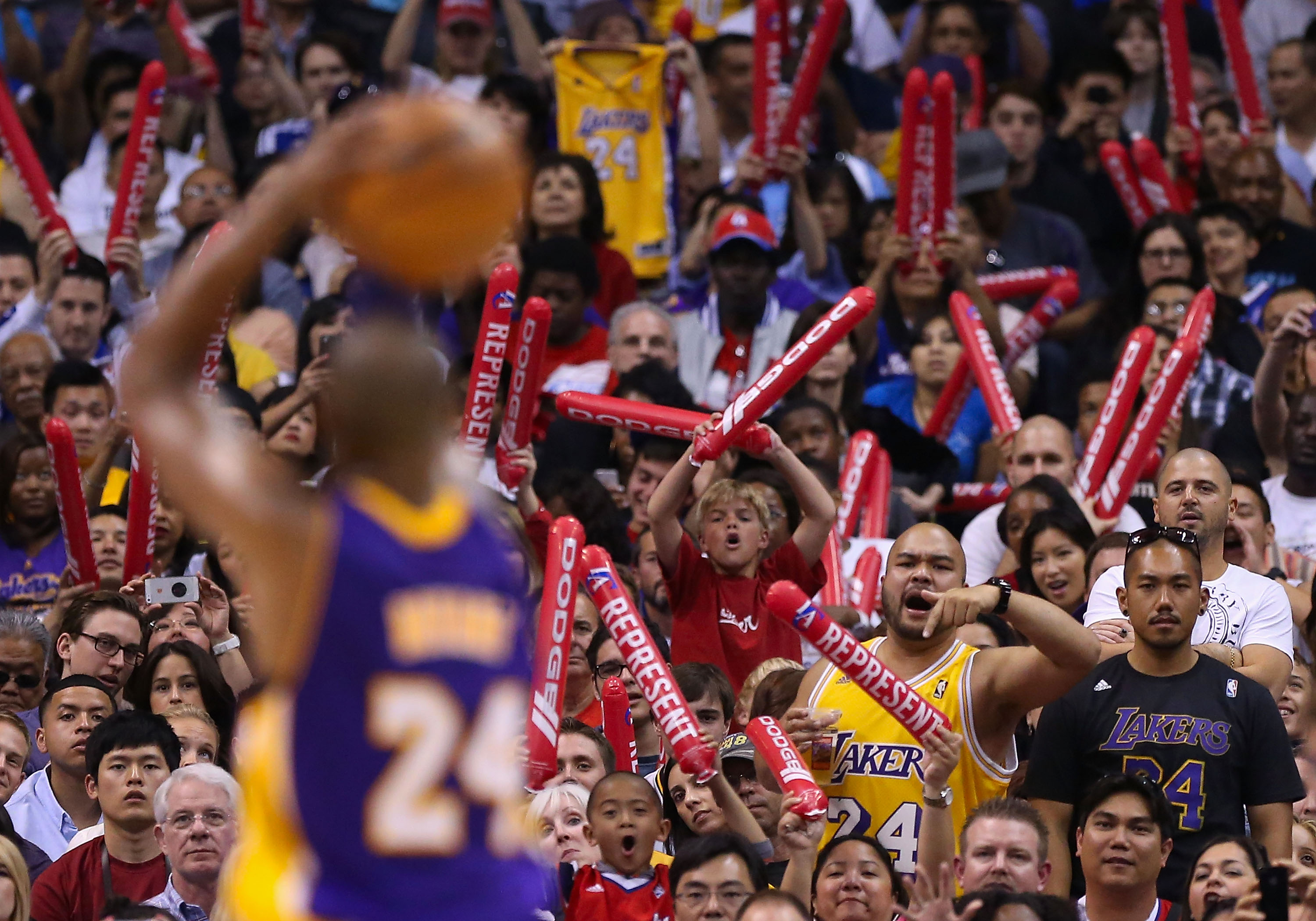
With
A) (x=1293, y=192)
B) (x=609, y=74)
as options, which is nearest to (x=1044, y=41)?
(x=1293, y=192)

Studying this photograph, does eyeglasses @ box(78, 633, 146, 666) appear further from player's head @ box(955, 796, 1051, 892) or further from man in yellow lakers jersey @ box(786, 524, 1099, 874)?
player's head @ box(955, 796, 1051, 892)

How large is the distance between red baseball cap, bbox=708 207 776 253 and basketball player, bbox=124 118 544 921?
798 centimetres

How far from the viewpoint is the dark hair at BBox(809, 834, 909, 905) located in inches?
260

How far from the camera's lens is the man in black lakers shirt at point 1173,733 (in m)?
6.85

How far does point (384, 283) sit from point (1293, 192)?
408 inches

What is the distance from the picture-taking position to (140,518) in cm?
833

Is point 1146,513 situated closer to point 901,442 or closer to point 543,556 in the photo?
point 901,442

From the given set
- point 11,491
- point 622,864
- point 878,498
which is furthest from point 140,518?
point 878,498

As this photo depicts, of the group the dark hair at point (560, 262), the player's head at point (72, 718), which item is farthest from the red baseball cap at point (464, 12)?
the player's head at point (72, 718)

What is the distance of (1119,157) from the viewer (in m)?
11.8

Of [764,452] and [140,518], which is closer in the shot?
[764,452]

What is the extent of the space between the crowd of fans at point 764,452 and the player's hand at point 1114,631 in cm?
3

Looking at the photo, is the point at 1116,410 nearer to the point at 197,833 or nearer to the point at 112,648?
the point at 112,648

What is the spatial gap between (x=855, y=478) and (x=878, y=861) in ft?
11.2
